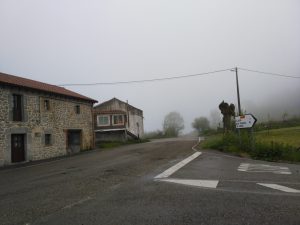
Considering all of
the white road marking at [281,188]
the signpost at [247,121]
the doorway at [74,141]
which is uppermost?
the signpost at [247,121]

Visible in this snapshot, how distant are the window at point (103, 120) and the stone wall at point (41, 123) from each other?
51.4 feet

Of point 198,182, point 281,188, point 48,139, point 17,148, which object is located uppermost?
point 48,139

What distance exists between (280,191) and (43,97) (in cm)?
2270

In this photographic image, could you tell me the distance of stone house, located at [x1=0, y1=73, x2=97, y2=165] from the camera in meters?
23.1

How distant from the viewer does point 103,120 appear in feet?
165

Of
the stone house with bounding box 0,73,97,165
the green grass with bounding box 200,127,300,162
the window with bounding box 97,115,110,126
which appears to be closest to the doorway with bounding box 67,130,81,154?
the stone house with bounding box 0,73,97,165

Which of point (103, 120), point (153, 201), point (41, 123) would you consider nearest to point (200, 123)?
point (103, 120)

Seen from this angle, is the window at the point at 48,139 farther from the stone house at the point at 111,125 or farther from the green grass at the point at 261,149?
the stone house at the point at 111,125

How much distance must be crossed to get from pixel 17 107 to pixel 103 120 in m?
25.9

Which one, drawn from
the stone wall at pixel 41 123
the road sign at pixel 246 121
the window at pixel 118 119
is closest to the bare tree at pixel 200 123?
the window at pixel 118 119

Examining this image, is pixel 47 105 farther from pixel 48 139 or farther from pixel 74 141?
pixel 74 141

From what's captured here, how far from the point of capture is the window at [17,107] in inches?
954

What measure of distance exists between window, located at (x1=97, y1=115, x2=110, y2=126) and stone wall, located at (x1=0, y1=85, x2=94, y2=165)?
1567cm

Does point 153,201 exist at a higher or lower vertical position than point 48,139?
lower
